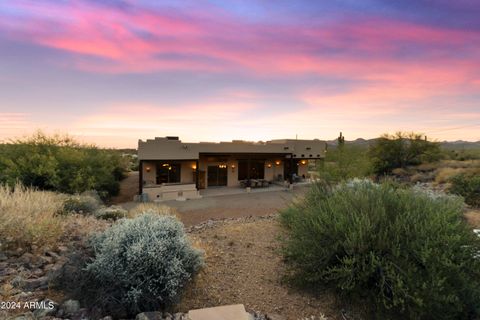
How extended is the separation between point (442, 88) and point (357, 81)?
15.5 ft

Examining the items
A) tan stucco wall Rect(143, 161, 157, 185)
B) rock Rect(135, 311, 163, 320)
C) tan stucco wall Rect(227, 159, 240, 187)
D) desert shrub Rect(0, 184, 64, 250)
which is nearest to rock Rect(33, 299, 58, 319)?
rock Rect(135, 311, 163, 320)

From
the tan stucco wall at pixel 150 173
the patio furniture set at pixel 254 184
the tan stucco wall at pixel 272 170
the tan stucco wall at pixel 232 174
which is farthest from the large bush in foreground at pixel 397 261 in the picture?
the tan stucco wall at pixel 272 170

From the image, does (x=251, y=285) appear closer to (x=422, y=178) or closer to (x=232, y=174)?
(x=232, y=174)

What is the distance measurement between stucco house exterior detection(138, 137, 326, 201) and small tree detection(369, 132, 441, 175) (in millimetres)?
7907

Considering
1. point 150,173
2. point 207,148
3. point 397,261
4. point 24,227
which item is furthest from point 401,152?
point 24,227

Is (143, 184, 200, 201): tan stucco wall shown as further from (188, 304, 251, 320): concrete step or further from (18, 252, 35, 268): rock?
(188, 304, 251, 320): concrete step

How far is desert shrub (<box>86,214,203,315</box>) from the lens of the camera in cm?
282

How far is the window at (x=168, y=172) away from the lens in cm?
1819

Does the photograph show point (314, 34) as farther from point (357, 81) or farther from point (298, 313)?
point (298, 313)

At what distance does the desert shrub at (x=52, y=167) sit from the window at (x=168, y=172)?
10.7ft

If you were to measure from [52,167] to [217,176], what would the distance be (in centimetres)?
1142

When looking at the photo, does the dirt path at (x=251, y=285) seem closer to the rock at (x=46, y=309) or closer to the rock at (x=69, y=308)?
the rock at (x=69, y=308)

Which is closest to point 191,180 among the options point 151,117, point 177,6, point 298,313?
point 151,117

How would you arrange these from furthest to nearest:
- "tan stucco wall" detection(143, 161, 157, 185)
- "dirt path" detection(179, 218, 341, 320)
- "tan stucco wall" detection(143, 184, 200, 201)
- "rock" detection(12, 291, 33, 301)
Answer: "tan stucco wall" detection(143, 161, 157, 185)
"tan stucco wall" detection(143, 184, 200, 201)
"dirt path" detection(179, 218, 341, 320)
"rock" detection(12, 291, 33, 301)
